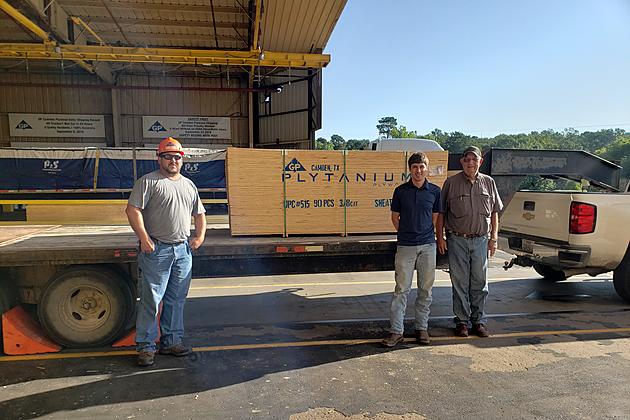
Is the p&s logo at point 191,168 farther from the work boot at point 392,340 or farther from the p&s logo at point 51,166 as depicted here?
the work boot at point 392,340

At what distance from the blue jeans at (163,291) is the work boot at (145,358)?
0.12 feet

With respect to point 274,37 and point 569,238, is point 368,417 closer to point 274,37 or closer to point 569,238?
point 569,238

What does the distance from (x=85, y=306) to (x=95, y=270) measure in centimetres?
39

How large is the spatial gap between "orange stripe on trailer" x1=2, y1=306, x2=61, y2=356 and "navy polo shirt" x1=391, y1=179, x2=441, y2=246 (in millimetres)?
3737

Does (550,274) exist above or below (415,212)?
below

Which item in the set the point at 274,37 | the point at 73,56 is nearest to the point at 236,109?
the point at 274,37

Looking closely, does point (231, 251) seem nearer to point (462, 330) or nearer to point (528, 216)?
point (462, 330)

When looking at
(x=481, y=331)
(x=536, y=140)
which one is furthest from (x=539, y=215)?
(x=536, y=140)

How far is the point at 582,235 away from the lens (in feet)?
18.1

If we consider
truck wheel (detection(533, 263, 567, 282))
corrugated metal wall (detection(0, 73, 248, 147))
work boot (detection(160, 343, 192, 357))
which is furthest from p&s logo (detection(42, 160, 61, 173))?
truck wheel (detection(533, 263, 567, 282))

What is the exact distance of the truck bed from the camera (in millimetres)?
4102

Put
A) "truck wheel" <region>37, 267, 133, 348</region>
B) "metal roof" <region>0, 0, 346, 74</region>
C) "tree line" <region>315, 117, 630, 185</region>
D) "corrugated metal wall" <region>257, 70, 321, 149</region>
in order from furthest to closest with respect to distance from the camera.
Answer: "tree line" <region>315, 117, 630, 185</region>
"corrugated metal wall" <region>257, 70, 321, 149</region>
"metal roof" <region>0, 0, 346, 74</region>
"truck wheel" <region>37, 267, 133, 348</region>

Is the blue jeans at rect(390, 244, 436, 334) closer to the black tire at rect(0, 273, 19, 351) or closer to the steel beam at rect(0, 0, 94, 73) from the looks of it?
the black tire at rect(0, 273, 19, 351)

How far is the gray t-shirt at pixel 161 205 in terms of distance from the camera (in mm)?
3703
